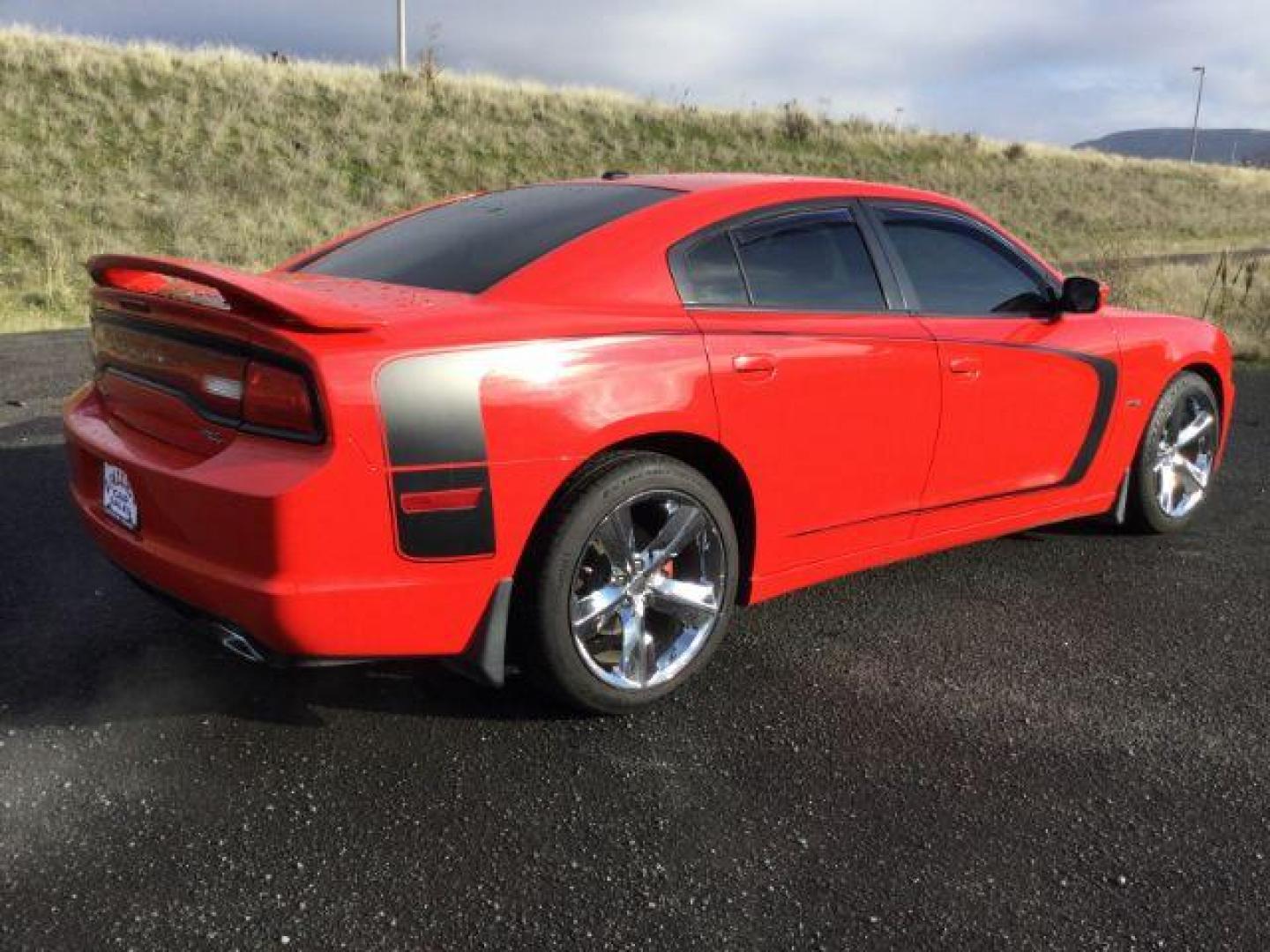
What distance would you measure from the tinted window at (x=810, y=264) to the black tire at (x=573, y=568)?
67 cm

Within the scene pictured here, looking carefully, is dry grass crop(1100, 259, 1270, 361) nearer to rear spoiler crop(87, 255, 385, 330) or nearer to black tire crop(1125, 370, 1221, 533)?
black tire crop(1125, 370, 1221, 533)

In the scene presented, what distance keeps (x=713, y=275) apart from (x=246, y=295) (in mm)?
1316

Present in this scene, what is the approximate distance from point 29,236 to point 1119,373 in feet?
60.0

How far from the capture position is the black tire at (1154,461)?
15.3ft

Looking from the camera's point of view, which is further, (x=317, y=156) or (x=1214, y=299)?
(x=317, y=156)

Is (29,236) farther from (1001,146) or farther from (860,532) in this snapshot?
(1001,146)

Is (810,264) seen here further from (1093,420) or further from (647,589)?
→ (1093,420)

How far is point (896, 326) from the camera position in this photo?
3576 millimetres

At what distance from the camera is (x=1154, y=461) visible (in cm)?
472

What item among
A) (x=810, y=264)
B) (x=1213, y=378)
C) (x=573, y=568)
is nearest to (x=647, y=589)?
(x=573, y=568)

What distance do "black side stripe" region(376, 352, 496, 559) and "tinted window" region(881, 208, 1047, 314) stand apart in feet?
5.92

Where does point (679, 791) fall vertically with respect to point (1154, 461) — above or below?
below

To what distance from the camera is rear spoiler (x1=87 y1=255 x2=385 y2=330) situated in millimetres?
2496

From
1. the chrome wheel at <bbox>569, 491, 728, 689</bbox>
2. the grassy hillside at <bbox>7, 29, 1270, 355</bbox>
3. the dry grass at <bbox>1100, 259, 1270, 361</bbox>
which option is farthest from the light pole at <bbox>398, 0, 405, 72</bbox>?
the chrome wheel at <bbox>569, 491, 728, 689</bbox>
